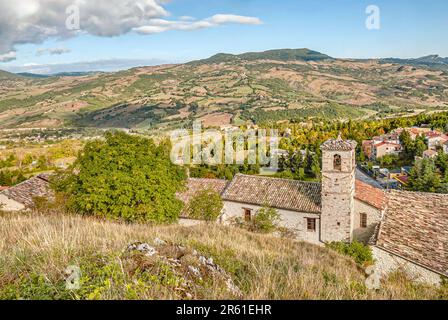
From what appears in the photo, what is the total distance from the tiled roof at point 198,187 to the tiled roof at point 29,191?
29.8ft

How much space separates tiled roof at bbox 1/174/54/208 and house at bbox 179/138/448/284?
43.9 feet

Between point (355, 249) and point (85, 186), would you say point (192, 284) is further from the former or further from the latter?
point (355, 249)

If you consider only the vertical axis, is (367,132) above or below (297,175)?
above

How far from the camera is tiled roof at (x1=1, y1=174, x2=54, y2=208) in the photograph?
26.1 metres

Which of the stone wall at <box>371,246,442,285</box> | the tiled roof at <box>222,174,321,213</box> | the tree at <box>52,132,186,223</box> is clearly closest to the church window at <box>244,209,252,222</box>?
the tiled roof at <box>222,174,321,213</box>

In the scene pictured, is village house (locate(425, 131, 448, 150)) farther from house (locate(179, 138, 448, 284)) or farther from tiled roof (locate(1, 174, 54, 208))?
tiled roof (locate(1, 174, 54, 208))

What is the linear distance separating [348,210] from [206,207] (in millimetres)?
9006

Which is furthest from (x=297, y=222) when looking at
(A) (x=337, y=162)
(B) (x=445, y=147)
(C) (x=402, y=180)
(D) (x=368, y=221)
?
(B) (x=445, y=147)

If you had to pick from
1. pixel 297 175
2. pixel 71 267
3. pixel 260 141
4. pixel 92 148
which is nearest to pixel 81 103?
pixel 260 141

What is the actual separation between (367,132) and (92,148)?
215 ft

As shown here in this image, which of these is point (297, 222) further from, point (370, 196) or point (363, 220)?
point (370, 196)

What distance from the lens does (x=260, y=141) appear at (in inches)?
2712

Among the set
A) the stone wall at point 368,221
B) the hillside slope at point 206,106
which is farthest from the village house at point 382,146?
the hillside slope at point 206,106
